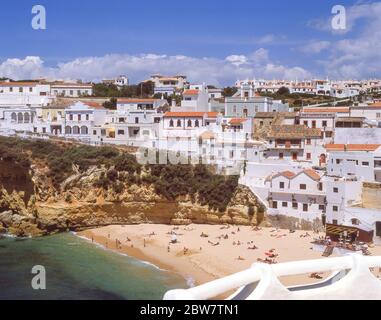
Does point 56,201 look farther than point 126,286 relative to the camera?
Yes

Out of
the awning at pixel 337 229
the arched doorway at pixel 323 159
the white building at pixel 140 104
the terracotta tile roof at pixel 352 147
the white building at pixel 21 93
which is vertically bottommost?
the awning at pixel 337 229

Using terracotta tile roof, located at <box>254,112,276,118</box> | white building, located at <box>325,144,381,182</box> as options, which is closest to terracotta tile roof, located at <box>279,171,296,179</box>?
white building, located at <box>325,144,381,182</box>

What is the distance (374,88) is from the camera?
9119 cm

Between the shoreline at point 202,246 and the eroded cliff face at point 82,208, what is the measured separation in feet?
3.31

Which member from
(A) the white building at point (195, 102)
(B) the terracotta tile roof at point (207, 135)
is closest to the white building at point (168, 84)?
(A) the white building at point (195, 102)

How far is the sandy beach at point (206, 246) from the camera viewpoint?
92.1ft

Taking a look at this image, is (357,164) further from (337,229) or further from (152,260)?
(152,260)

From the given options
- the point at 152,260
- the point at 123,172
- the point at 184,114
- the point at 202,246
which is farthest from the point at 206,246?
the point at 184,114

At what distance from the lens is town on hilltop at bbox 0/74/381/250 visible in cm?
3222

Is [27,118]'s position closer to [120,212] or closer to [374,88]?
[120,212]

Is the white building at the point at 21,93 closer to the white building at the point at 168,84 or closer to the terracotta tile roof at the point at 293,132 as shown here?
the white building at the point at 168,84

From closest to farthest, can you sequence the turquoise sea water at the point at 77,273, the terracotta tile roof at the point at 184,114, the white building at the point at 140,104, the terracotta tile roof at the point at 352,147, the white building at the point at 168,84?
the turquoise sea water at the point at 77,273 → the terracotta tile roof at the point at 352,147 → the terracotta tile roof at the point at 184,114 → the white building at the point at 140,104 → the white building at the point at 168,84

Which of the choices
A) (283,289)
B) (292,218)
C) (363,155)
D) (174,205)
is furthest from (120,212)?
(283,289)

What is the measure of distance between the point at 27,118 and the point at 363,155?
119 feet
